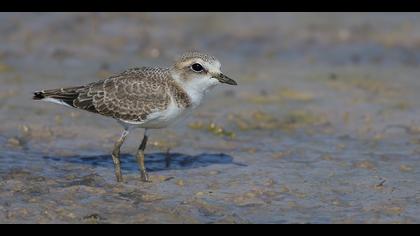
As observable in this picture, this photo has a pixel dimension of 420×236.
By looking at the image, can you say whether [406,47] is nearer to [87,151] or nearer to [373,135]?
[373,135]

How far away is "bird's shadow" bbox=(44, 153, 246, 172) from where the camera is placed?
12117 millimetres

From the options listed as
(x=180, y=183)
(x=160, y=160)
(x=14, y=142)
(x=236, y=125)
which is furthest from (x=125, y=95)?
(x=236, y=125)

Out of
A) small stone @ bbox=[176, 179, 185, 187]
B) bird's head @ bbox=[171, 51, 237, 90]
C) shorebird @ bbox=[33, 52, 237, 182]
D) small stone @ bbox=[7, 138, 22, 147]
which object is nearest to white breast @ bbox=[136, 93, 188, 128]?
shorebird @ bbox=[33, 52, 237, 182]

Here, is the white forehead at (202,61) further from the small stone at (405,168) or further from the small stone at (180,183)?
the small stone at (405,168)

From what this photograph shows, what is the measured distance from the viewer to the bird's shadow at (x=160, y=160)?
12.1 metres

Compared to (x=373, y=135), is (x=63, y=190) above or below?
below

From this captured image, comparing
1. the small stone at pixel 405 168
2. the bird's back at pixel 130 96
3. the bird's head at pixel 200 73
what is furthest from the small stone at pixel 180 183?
the small stone at pixel 405 168

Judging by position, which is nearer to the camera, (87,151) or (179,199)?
(179,199)

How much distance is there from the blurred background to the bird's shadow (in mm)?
31

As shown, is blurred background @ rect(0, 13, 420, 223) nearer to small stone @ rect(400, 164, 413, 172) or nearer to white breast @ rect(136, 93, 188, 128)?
small stone @ rect(400, 164, 413, 172)

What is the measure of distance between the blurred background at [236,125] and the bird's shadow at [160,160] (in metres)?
0.03

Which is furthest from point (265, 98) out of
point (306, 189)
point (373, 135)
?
point (306, 189)
